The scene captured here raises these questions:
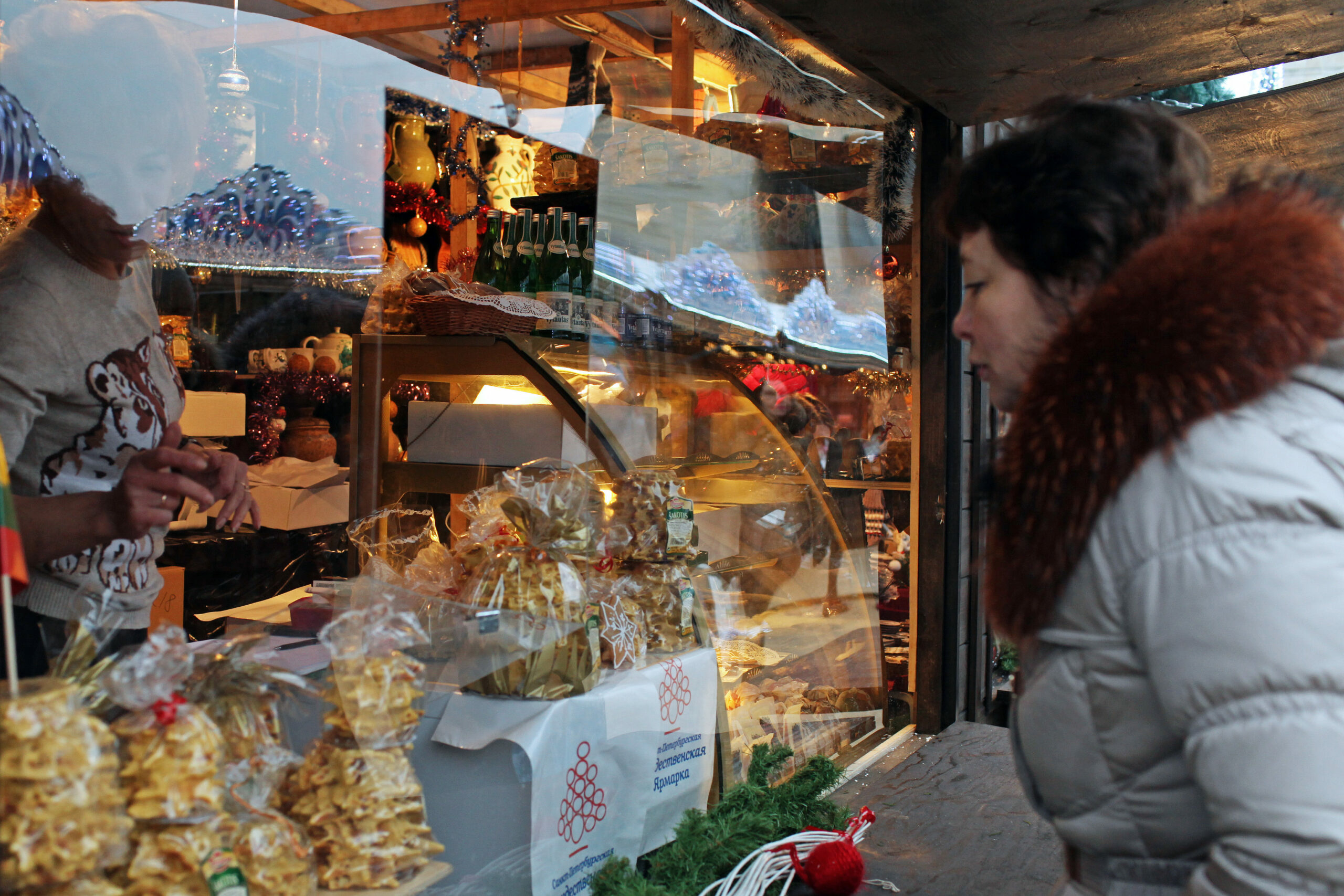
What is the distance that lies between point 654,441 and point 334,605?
123 cm

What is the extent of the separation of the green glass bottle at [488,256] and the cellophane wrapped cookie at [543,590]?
55.5 inches

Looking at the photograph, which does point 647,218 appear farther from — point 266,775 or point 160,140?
point 266,775

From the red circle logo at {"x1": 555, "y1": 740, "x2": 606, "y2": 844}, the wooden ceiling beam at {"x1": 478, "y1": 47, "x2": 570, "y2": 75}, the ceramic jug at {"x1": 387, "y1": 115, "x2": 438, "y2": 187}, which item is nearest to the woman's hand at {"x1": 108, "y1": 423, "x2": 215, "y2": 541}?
the red circle logo at {"x1": 555, "y1": 740, "x2": 606, "y2": 844}

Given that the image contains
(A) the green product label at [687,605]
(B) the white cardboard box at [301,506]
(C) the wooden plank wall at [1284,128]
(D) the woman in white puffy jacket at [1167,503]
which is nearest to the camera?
(D) the woman in white puffy jacket at [1167,503]

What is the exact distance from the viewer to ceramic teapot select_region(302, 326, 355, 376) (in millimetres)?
3186

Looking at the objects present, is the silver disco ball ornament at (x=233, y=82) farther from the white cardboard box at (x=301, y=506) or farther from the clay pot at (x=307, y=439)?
the white cardboard box at (x=301, y=506)

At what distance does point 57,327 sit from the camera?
5.02ft

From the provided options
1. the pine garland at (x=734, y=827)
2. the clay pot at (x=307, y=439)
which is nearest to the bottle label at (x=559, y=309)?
the clay pot at (x=307, y=439)

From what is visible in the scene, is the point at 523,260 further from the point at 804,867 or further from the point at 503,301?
the point at 804,867

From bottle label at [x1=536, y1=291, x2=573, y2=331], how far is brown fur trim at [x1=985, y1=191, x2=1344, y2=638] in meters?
1.78

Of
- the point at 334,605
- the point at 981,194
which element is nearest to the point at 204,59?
the point at 334,605

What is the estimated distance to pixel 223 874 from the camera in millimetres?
1147

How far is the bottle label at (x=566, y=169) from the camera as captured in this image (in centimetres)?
336

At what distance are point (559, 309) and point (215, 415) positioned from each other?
1170 mm
